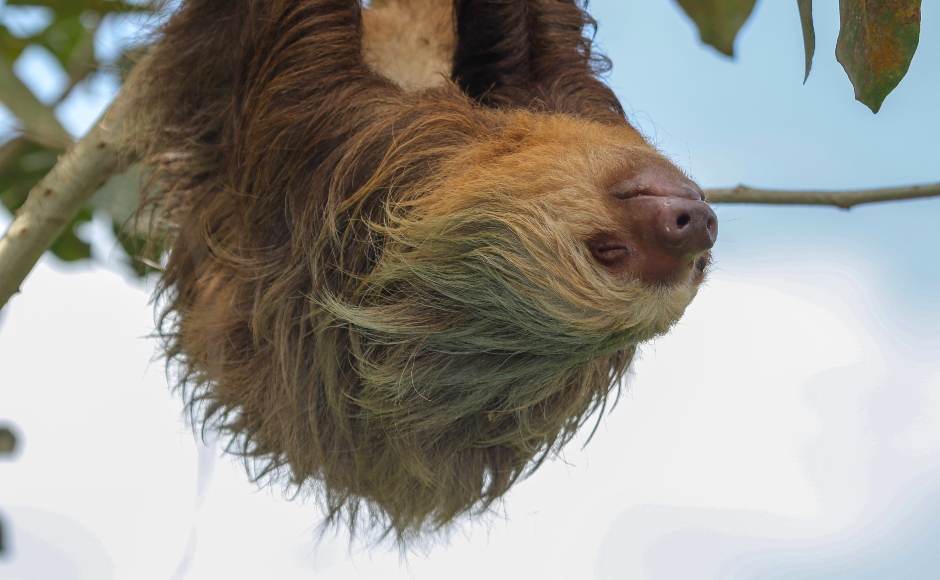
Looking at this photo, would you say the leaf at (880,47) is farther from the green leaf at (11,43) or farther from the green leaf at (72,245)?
the green leaf at (11,43)

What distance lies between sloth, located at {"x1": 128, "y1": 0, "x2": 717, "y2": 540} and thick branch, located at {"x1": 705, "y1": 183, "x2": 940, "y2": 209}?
1.62 feet

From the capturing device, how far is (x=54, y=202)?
371 cm

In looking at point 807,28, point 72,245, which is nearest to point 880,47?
point 807,28

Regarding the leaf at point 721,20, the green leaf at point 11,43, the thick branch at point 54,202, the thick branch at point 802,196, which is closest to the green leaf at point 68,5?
the green leaf at point 11,43

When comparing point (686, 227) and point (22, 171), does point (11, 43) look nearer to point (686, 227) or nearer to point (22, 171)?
point (22, 171)

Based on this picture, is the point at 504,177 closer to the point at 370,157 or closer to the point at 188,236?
the point at 370,157

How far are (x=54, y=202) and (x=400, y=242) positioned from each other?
1.61 metres

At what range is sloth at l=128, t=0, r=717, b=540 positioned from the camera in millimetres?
2785

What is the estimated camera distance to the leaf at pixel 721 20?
3.57 meters

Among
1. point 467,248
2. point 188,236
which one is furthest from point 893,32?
point 188,236

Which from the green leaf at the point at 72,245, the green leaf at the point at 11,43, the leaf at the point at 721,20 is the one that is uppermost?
the leaf at the point at 721,20

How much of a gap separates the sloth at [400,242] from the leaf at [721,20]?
18.2 inches

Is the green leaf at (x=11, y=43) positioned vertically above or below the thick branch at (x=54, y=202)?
above

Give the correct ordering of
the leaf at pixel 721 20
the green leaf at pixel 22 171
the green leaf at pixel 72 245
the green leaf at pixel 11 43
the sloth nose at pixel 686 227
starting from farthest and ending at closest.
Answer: the green leaf at pixel 72 245 < the green leaf at pixel 11 43 < the green leaf at pixel 22 171 < the leaf at pixel 721 20 < the sloth nose at pixel 686 227
